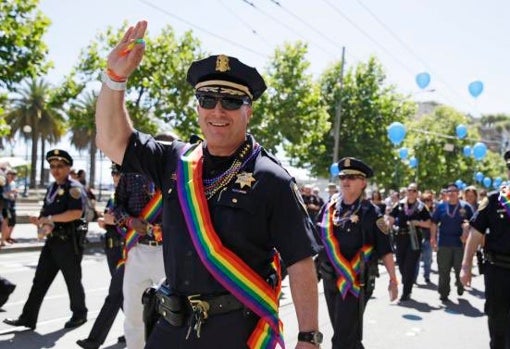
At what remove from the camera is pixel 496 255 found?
491 centimetres

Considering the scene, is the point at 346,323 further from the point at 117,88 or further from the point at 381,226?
the point at 117,88

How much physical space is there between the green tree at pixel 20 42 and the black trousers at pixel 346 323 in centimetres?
976

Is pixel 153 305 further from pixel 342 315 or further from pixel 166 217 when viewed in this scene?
pixel 342 315

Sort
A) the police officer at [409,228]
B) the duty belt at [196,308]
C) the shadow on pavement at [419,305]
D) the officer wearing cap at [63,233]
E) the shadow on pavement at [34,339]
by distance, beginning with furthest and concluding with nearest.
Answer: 1. the police officer at [409,228]
2. the shadow on pavement at [419,305]
3. the officer wearing cap at [63,233]
4. the shadow on pavement at [34,339]
5. the duty belt at [196,308]

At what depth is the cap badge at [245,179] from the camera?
2.40 metres

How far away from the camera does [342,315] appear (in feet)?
15.4

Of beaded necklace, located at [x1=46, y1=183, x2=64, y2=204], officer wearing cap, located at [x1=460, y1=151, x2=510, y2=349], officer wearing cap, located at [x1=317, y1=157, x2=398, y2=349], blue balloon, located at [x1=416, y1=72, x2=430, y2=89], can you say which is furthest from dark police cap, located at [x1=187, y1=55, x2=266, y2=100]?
blue balloon, located at [x1=416, y1=72, x2=430, y2=89]

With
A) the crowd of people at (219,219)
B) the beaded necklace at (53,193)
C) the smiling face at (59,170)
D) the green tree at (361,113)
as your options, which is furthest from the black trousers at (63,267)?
the green tree at (361,113)

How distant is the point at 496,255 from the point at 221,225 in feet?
11.4

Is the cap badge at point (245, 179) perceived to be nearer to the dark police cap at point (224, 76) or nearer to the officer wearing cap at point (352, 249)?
the dark police cap at point (224, 76)

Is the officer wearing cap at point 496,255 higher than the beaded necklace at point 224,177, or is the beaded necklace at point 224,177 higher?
the beaded necklace at point 224,177

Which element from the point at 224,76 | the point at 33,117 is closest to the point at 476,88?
the point at 224,76

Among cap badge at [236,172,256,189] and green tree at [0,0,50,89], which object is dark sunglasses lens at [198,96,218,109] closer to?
cap badge at [236,172,256,189]

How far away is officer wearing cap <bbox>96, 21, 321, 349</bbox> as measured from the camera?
233cm
